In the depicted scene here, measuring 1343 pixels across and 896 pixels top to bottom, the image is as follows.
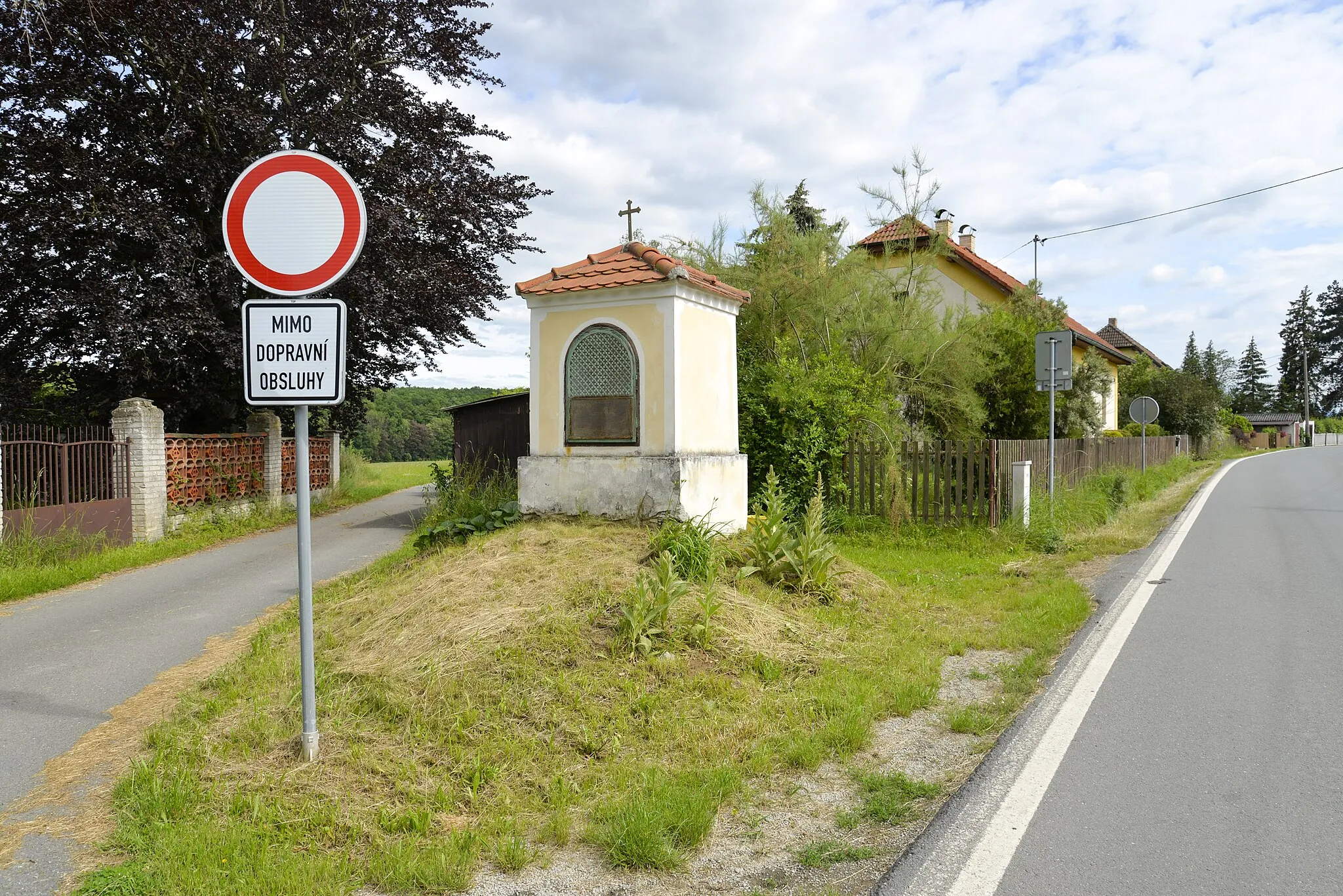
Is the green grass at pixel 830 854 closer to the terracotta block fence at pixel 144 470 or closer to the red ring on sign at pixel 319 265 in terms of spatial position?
the red ring on sign at pixel 319 265

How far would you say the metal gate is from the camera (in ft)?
34.5

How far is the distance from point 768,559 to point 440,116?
47.3ft

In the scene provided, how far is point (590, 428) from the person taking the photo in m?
8.48

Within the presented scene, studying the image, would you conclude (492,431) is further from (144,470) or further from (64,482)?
(64,482)

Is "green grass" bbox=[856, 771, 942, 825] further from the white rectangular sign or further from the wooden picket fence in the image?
the wooden picket fence

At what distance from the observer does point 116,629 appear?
7.61m

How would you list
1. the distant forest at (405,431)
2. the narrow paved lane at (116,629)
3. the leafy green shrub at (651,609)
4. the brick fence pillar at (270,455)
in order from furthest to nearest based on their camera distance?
the distant forest at (405,431)
the brick fence pillar at (270,455)
the leafy green shrub at (651,609)
the narrow paved lane at (116,629)

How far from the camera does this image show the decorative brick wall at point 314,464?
17406 millimetres

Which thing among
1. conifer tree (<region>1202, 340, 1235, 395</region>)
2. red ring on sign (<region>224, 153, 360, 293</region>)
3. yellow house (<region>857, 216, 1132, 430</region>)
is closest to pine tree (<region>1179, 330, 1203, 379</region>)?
Result: conifer tree (<region>1202, 340, 1235, 395</region>)

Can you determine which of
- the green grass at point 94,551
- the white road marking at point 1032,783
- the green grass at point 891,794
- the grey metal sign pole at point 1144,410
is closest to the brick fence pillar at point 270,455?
the green grass at point 94,551

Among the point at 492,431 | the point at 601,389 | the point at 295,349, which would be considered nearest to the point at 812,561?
the point at 601,389

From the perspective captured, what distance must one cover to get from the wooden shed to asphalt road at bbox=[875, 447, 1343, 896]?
10.7 meters

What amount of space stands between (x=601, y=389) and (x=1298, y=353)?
4526 inches

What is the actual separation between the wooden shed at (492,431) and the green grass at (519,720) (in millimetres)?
8015
